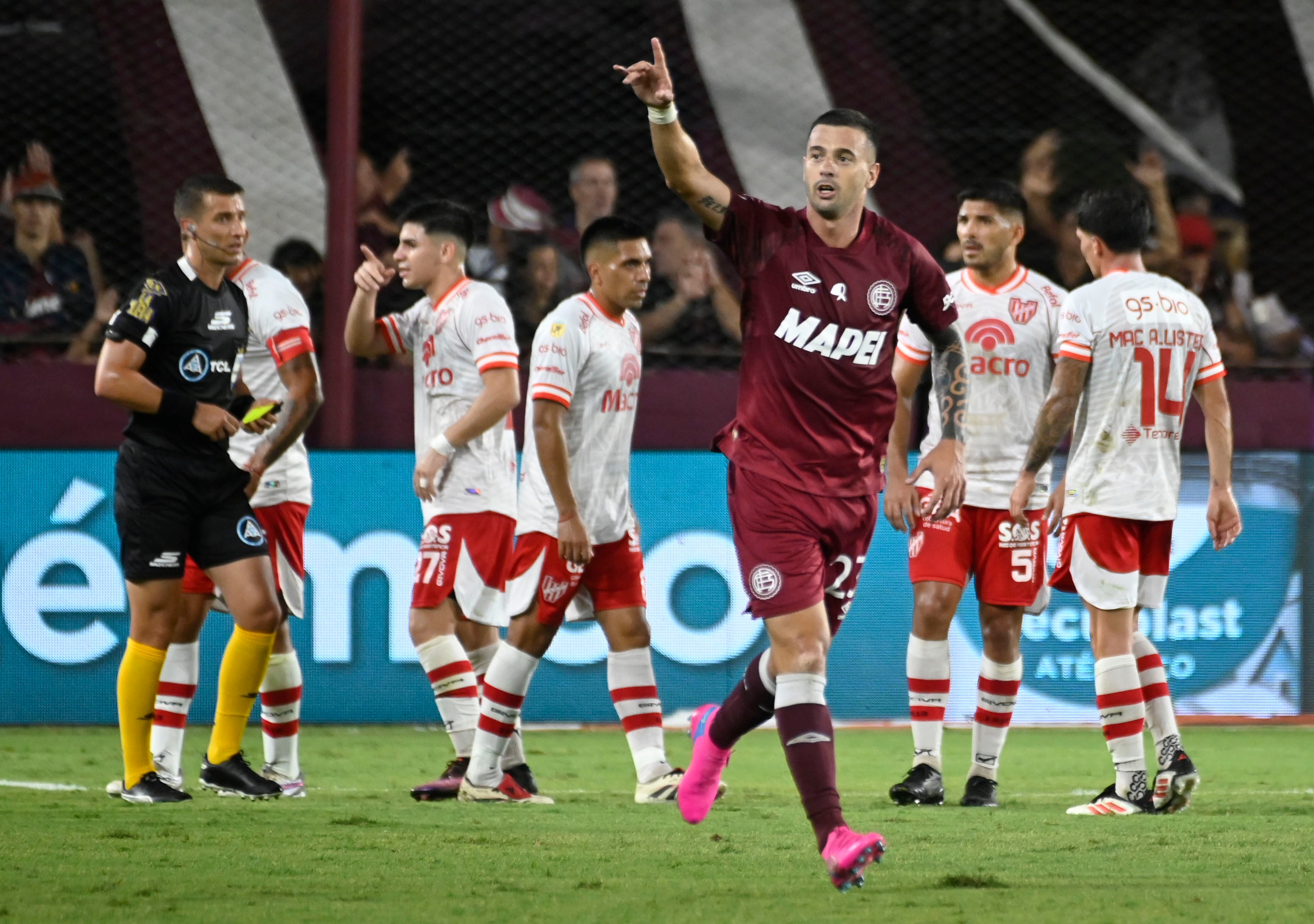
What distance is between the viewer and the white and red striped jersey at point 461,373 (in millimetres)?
5938

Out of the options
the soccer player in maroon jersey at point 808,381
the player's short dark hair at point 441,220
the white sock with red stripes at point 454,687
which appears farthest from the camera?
the player's short dark hair at point 441,220

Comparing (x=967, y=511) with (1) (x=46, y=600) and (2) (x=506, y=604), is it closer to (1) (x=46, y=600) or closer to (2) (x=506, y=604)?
(2) (x=506, y=604)

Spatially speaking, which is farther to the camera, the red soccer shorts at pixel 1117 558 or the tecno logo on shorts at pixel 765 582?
the red soccer shorts at pixel 1117 558

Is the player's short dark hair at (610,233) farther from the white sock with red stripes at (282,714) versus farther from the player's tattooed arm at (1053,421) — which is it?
the white sock with red stripes at (282,714)

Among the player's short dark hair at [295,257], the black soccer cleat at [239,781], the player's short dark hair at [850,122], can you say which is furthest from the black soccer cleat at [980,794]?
the player's short dark hair at [295,257]

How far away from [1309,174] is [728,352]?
428cm

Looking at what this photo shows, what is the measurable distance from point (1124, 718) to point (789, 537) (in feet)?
6.45

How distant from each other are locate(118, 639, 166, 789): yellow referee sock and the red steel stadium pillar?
3.28 m

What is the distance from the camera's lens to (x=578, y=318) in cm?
577

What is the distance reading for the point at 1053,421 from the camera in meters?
5.59

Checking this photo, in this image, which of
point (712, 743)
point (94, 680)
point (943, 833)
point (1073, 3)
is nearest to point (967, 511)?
point (943, 833)

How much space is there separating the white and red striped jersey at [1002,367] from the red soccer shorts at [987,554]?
6cm

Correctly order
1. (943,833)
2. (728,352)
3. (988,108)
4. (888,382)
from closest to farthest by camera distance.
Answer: (888,382) < (943,833) < (728,352) < (988,108)

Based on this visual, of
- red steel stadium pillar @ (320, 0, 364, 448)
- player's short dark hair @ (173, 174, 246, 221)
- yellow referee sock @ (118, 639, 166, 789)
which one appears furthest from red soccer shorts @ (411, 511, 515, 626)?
red steel stadium pillar @ (320, 0, 364, 448)
